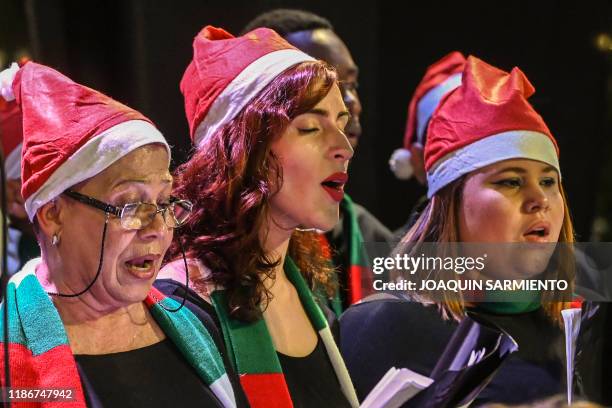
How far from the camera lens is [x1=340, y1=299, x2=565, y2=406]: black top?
6.53 feet

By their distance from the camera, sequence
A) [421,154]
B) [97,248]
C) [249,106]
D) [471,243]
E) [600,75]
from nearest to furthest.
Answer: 1. [97,248]
2. [249,106]
3. [471,243]
4. [600,75]
5. [421,154]

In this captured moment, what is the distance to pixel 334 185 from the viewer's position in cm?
186

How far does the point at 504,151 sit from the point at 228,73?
1.98ft

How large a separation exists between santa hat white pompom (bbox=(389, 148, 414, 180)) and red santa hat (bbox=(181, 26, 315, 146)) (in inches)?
31.4

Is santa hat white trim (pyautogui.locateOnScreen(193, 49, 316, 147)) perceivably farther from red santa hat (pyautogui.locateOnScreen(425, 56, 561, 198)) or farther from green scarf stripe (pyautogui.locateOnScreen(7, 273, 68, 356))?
green scarf stripe (pyautogui.locateOnScreen(7, 273, 68, 356))

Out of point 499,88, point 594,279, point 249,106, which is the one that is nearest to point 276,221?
point 249,106

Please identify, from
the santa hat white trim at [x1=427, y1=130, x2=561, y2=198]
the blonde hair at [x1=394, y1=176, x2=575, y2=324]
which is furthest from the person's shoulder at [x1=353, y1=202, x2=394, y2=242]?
the santa hat white trim at [x1=427, y1=130, x2=561, y2=198]

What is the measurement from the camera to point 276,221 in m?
1.88

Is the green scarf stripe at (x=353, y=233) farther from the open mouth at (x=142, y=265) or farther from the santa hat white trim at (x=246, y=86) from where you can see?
the open mouth at (x=142, y=265)

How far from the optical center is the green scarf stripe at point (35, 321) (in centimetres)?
147

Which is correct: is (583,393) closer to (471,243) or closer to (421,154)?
(471,243)

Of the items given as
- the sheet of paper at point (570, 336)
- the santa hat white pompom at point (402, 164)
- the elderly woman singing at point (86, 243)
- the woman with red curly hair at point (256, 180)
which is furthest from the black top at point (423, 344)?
the santa hat white pompom at point (402, 164)

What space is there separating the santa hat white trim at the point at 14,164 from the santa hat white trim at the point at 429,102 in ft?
3.48

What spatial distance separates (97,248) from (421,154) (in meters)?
1.26
